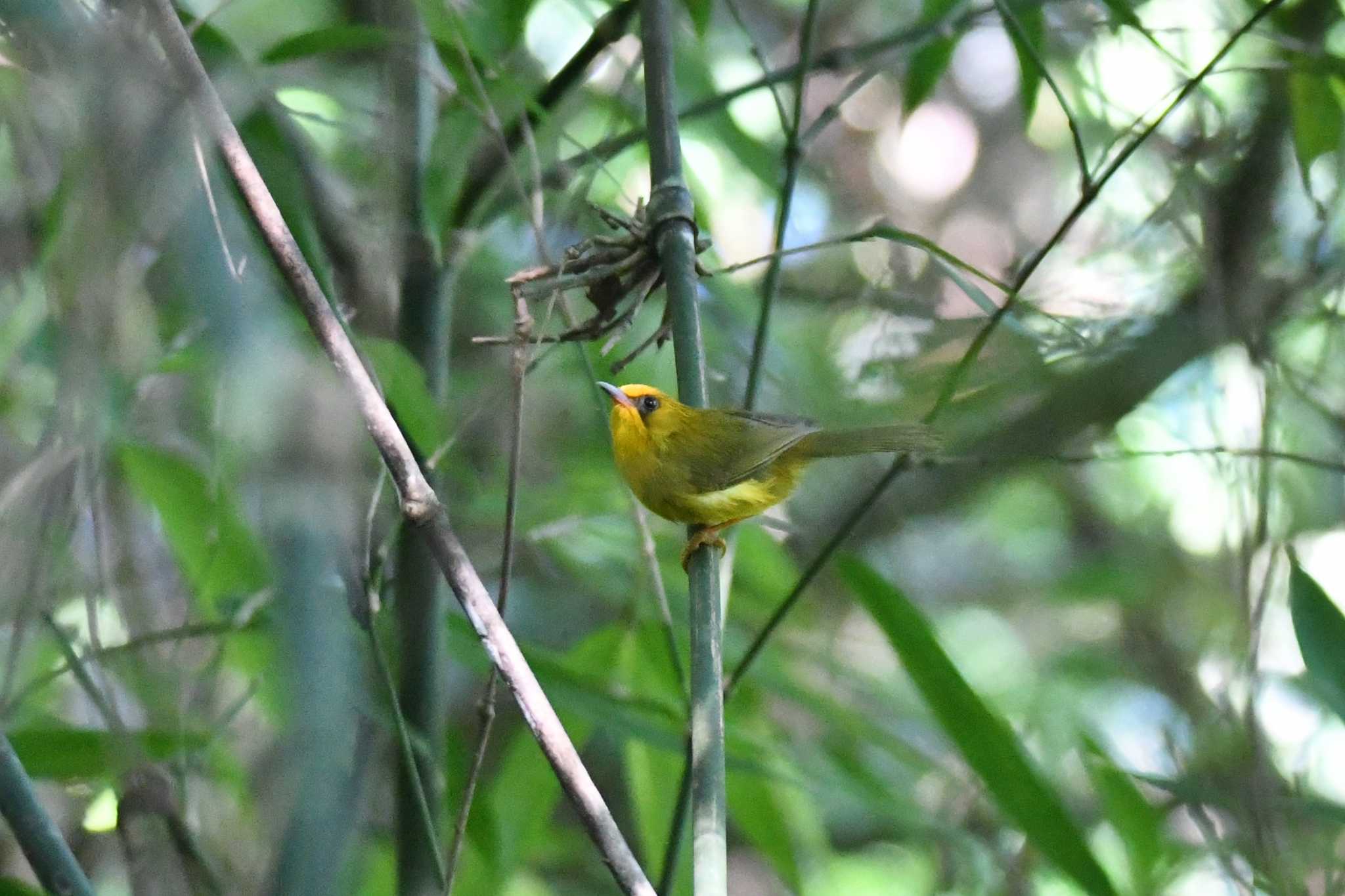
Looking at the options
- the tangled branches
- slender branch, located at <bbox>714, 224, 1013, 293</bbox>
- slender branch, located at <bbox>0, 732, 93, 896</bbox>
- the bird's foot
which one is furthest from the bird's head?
slender branch, located at <bbox>0, 732, 93, 896</bbox>

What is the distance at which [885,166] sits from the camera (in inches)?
251

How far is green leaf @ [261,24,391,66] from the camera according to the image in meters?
1.85

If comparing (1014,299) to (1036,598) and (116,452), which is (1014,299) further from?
(1036,598)

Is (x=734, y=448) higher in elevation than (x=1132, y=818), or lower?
higher

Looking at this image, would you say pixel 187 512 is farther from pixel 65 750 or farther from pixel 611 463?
pixel 611 463

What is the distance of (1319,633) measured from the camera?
1.67 metres

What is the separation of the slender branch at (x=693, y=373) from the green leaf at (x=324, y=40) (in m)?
0.39

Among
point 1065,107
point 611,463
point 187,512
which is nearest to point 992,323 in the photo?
point 1065,107

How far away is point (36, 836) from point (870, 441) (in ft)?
5.18

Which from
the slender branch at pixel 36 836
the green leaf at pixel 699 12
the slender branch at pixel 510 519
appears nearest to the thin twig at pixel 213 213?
the slender branch at pixel 510 519

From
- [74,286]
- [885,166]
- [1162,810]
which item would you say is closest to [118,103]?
[74,286]

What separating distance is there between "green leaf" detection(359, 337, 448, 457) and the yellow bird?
2.05 feet

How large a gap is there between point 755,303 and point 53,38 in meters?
2.35

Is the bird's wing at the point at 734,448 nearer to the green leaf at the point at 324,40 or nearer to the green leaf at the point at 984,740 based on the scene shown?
the green leaf at the point at 984,740
